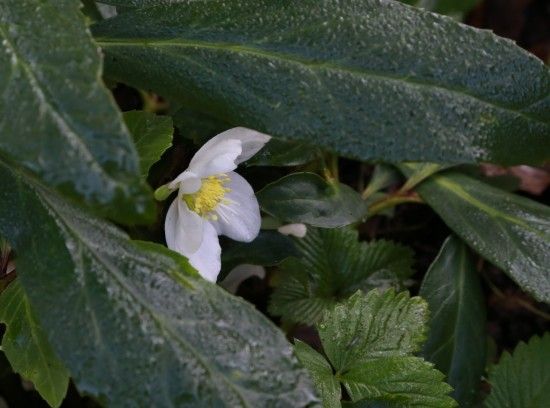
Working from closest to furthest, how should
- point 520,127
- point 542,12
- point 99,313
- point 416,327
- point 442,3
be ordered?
point 99,313, point 520,127, point 416,327, point 442,3, point 542,12

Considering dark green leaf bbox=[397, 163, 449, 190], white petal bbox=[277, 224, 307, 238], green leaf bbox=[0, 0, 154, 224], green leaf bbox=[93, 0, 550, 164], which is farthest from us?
dark green leaf bbox=[397, 163, 449, 190]

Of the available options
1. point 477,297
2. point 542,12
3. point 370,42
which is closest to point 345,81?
point 370,42

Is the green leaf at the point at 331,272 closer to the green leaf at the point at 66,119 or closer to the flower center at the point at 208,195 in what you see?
the flower center at the point at 208,195

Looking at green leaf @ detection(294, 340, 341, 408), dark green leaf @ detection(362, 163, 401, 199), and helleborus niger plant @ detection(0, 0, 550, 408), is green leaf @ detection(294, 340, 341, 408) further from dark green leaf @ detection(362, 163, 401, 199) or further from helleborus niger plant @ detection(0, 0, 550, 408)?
dark green leaf @ detection(362, 163, 401, 199)

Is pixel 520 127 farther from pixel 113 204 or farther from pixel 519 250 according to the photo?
pixel 113 204

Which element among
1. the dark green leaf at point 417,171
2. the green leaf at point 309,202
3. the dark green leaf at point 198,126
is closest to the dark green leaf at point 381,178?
the dark green leaf at point 417,171

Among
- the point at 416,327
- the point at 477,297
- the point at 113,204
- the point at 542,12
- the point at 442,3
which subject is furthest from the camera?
the point at 542,12

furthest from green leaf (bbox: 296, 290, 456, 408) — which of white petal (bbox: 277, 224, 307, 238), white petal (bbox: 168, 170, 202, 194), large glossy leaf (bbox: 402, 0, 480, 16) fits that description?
large glossy leaf (bbox: 402, 0, 480, 16)
